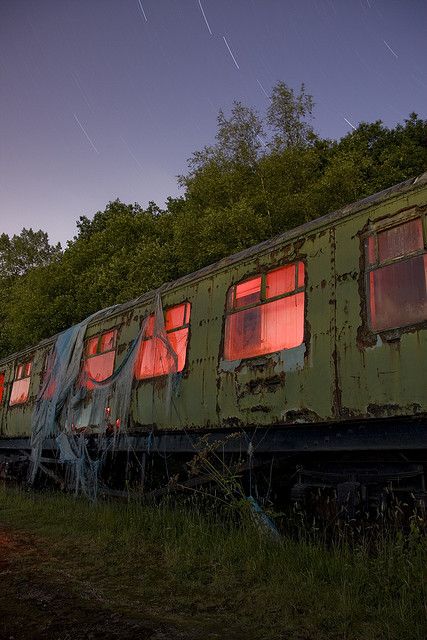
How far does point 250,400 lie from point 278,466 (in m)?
0.99

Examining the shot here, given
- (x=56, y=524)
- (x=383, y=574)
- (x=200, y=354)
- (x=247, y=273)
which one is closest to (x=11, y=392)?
(x=56, y=524)

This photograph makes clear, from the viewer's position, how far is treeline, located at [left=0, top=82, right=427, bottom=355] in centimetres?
1717

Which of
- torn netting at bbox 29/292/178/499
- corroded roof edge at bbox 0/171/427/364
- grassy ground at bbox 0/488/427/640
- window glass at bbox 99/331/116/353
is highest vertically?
corroded roof edge at bbox 0/171/427/364

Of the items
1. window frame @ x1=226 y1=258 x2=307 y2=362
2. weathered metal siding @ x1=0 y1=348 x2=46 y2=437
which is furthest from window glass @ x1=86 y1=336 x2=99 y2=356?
window frame @ x1=226 y1=258 x2=307 y2=362

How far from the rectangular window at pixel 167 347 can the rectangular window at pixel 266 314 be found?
1.12 meters

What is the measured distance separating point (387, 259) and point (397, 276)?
0.81 ft

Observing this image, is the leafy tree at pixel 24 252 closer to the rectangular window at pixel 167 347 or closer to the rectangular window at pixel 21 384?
the rectangular window at pixel 21 384

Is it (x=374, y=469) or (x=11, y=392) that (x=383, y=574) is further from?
(x=11, y=392)

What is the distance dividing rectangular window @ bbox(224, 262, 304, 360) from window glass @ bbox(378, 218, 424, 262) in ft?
3.90

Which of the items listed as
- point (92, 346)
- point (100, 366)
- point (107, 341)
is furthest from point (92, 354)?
point (107, 341)

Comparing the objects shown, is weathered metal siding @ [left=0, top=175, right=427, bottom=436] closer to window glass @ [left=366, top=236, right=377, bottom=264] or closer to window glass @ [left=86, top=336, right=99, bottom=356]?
window glass @ [left=366, top=236, right=377, bottom=264]

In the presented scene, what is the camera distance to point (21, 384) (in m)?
13.5

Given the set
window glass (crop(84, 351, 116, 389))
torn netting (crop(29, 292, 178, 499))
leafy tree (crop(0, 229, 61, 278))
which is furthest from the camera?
leafy tree (crop(0, 229, 61, 278))

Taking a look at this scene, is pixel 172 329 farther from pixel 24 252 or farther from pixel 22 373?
pixel 24 252
